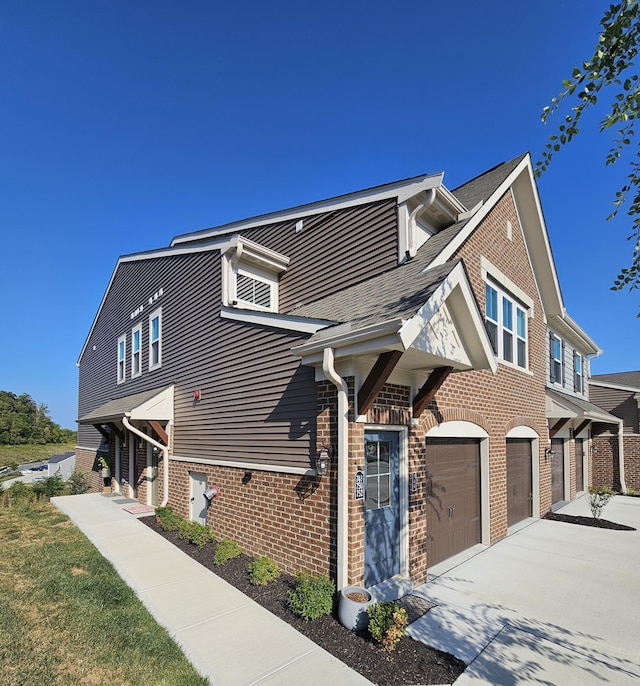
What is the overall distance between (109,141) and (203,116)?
9.78 ft

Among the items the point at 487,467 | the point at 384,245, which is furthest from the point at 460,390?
the point at 384,245

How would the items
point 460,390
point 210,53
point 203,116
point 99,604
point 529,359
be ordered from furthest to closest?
point 203,116 < point 529,359 < point 210,53 < point 460,390 < point 99,604

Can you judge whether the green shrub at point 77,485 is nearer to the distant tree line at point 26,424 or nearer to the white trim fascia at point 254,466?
the white trim fascia at point 254,466

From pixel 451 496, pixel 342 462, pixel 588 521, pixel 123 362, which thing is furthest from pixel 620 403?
pixel 123 362

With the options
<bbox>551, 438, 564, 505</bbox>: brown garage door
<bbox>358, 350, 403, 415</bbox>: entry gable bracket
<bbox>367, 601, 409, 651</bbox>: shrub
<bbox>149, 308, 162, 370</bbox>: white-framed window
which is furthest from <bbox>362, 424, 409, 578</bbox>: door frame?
<bbox>551, 438, 564, 505</bbox>: brown garage door

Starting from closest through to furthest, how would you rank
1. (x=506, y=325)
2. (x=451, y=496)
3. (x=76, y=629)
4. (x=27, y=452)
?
(x=76, y=629) < (x=451, y=496) < (x=506, y=325) < (x=27, y=452)

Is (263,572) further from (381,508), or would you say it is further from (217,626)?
(381,508)

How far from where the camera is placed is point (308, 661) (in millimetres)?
4430

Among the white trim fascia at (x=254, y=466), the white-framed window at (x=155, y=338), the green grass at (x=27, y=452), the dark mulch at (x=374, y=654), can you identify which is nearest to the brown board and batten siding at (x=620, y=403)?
the white trim fascia at (x=254, y=466)

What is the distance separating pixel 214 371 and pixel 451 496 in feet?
18.8

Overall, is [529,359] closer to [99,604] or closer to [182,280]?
[182,280]

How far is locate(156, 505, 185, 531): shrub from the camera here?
31.8 ft

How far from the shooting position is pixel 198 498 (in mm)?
9898

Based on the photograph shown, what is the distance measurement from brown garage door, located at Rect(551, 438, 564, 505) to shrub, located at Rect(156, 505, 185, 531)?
11561mm
